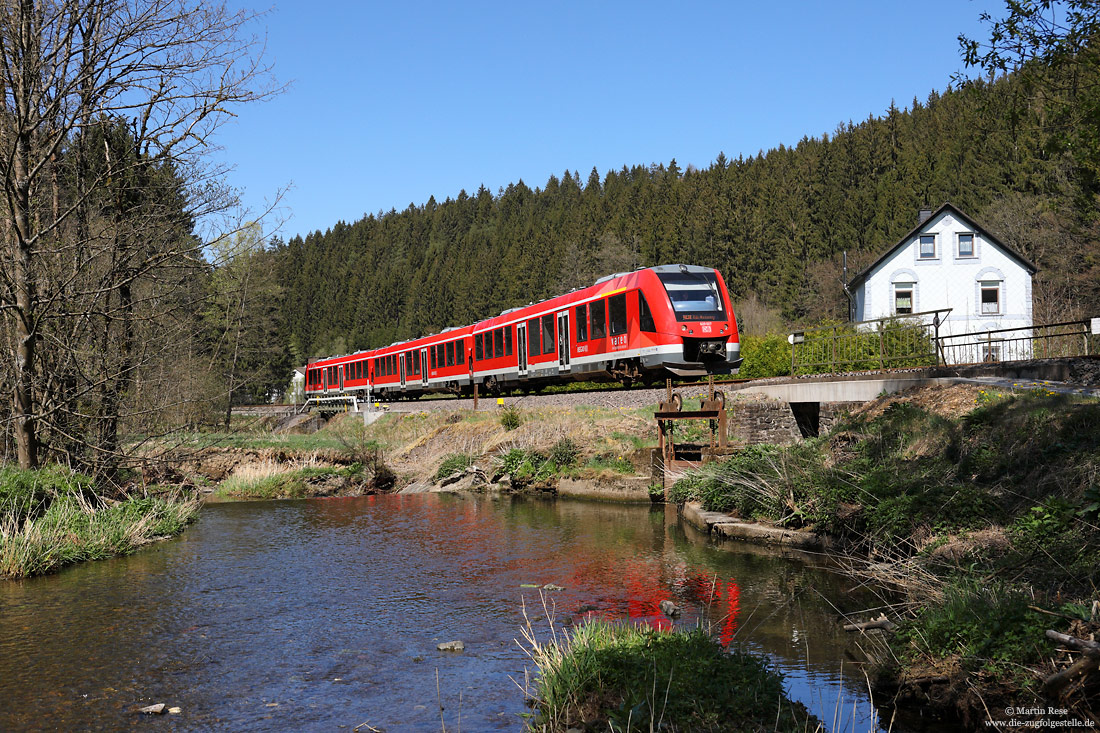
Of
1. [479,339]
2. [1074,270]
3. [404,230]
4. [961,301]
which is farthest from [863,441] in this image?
[404,230]

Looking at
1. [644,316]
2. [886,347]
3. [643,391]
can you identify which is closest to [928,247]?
[886,347]

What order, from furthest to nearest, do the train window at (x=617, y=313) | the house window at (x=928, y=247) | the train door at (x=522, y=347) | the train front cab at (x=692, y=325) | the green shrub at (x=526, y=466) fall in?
the house window at (x=928, y=247), the train door at (x=522, y=347), the train window at (x=617, y=313), the green shrub at (x=526, y=466), the train front cab at (x=692, y=325)

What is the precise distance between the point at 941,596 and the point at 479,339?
2623cm

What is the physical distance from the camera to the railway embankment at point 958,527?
6.15 m

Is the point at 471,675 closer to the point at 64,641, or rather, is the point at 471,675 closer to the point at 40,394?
the point at 64,641

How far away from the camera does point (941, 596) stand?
7.64 meters

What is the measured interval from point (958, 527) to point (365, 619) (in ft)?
22.4

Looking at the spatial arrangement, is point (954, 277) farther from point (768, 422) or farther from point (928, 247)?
point (768, 422)

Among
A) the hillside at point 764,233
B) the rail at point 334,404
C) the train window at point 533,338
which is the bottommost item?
the rail at point 334,404

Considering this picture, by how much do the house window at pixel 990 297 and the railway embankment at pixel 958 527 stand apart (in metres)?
31.6

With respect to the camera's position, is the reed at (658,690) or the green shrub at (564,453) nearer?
the reed at (658,690)

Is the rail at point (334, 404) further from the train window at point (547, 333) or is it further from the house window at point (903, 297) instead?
the house window at point (903, 297)

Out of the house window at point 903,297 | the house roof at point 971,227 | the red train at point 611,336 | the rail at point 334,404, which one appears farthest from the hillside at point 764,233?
the red train at point 611,336

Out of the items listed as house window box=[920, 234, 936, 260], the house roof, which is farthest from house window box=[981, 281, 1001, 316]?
house window box=[920, 234, 936, 260]
